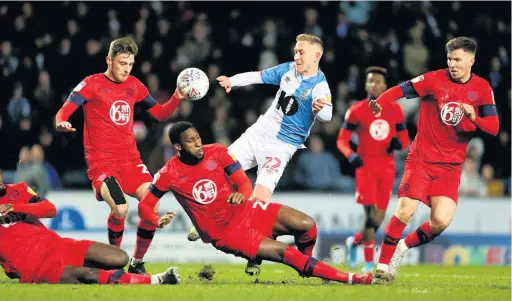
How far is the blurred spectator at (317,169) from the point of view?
54.3 ft

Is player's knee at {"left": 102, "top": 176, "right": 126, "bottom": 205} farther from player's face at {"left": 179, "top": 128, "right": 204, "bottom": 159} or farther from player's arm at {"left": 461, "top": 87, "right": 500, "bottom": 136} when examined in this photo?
player's arm at {"left": 461, "top": 87, "right": 500, "bottom": 136}

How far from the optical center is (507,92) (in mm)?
19391

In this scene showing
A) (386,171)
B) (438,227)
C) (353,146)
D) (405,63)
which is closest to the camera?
(438,227)

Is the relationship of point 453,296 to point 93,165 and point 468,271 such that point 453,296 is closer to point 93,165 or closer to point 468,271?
point 93,165

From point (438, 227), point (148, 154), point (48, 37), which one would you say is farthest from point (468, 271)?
point (48, 37)

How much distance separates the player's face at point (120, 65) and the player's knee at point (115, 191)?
111cm

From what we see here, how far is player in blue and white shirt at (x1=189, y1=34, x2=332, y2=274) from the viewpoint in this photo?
11062mm

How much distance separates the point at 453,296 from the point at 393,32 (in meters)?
11.2

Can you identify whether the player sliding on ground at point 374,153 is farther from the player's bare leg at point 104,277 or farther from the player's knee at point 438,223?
the player's bare leg at point 104,277

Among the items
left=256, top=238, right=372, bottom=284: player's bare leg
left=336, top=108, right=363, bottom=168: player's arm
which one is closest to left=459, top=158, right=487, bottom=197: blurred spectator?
left=336, top=108, right=363, bottom=168: player's arm

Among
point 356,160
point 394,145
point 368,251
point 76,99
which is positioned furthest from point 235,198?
point 394,145

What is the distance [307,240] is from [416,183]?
49.8 inches

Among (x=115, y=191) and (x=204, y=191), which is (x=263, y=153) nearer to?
(x=115, y=191)

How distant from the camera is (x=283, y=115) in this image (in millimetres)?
11336
